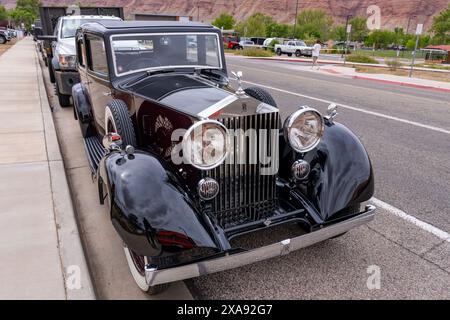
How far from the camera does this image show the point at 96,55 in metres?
4.48

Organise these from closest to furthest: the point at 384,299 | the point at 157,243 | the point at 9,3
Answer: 1. the point at 157,243
2. the point at 384,299
3. the point at 9,3

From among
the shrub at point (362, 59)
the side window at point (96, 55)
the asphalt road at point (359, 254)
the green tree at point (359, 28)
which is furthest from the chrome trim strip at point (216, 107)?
the green tree at point (359, 28)

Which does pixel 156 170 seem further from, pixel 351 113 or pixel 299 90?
pixel 299 90

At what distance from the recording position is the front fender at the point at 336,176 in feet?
9.58

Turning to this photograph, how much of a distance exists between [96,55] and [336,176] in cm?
315

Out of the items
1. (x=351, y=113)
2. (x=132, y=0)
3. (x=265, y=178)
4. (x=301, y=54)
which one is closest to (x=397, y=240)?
(x=265, y=178)

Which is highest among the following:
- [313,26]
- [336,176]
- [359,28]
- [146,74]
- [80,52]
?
[313,26]

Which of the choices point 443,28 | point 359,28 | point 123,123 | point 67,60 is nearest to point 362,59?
point 67,60

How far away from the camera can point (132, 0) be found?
122 metres

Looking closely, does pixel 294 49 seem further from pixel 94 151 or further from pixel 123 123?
pixel 123 123

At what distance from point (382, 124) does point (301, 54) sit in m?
29.9

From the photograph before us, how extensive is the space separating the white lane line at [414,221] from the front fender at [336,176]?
1007 millimetres

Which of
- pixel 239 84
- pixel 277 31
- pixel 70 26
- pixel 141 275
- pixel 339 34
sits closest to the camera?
pixel 141 275

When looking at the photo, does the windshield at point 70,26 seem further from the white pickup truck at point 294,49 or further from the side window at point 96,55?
the white pickup truck at point 294,49
